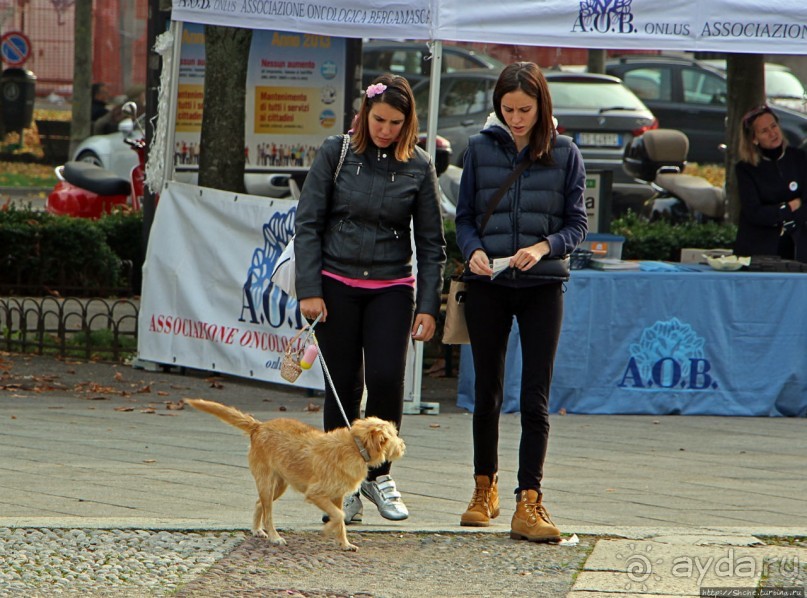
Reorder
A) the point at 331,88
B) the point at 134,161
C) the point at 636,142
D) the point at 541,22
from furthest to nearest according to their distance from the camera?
the point at 134,161, the point at 636,142, the point at 331,88, the point at 541,22

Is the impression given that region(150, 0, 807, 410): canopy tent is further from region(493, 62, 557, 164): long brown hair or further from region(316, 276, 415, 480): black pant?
region(316, 276, 415, 480): black pant

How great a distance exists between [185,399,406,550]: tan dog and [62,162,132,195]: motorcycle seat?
1067cm

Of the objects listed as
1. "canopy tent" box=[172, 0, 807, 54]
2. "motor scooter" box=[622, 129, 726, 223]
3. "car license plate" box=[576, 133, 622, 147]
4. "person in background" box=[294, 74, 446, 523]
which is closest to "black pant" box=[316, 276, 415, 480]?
"person in background" box=[294, 74, 446, 523]

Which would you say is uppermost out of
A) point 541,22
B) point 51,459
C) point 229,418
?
point 541,22

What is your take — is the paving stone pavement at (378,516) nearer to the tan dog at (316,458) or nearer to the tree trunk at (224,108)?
the tan dog at (316,458)

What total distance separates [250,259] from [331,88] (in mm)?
2244

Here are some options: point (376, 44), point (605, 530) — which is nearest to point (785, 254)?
point (605, 530)

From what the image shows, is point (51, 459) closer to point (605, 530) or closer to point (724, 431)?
point (605, 530)

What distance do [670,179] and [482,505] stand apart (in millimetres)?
8148

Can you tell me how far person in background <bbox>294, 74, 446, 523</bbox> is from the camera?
216 inches

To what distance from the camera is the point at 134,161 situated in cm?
1989

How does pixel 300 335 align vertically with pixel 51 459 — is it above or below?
above

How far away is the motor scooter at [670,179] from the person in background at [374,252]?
7477 millimetres

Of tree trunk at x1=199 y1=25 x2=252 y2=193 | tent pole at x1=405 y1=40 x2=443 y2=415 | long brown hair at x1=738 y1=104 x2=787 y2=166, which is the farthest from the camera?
tree trunk at x1=199 y1=25 x2=252 y2=193
